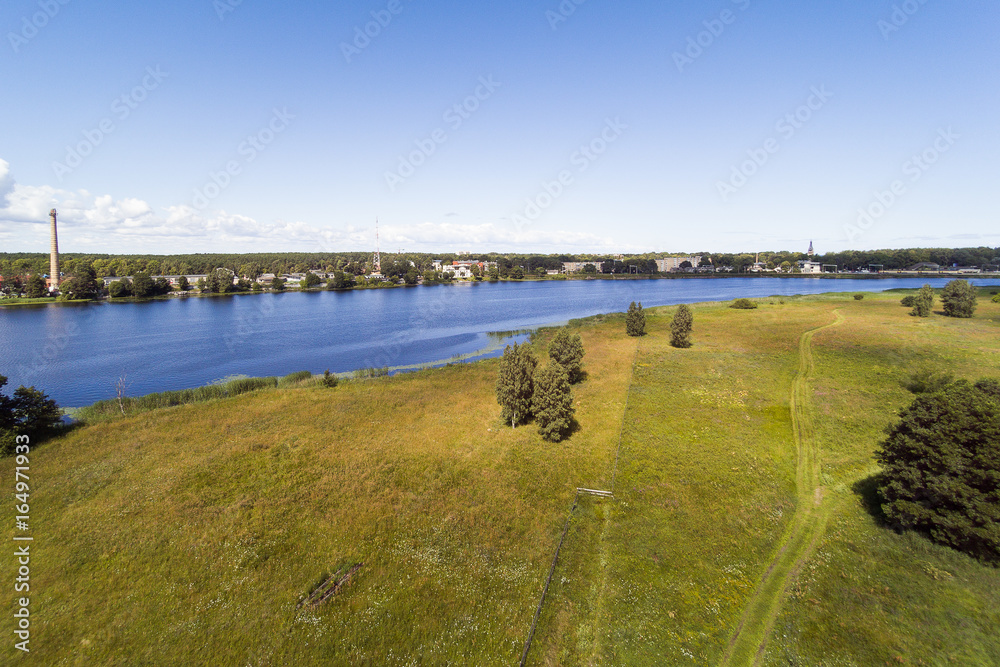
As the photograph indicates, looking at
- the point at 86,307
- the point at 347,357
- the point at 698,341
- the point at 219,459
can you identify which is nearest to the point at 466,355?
the point at 347,357

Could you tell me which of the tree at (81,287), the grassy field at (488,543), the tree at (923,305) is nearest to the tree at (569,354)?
the grassy field at (488,543)

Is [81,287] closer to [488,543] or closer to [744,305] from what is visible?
[488,543]

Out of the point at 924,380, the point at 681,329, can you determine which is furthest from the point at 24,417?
the point at 924,380

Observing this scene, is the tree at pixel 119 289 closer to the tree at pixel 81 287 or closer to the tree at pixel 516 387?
the tree at pixel 81 287

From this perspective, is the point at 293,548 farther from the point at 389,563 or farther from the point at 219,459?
the point at 219,459

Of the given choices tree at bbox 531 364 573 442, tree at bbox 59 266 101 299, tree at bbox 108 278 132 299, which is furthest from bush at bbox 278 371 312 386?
tree at bbox 59 266 101 299

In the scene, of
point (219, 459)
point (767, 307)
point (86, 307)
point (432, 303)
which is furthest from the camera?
point (432, 303)
